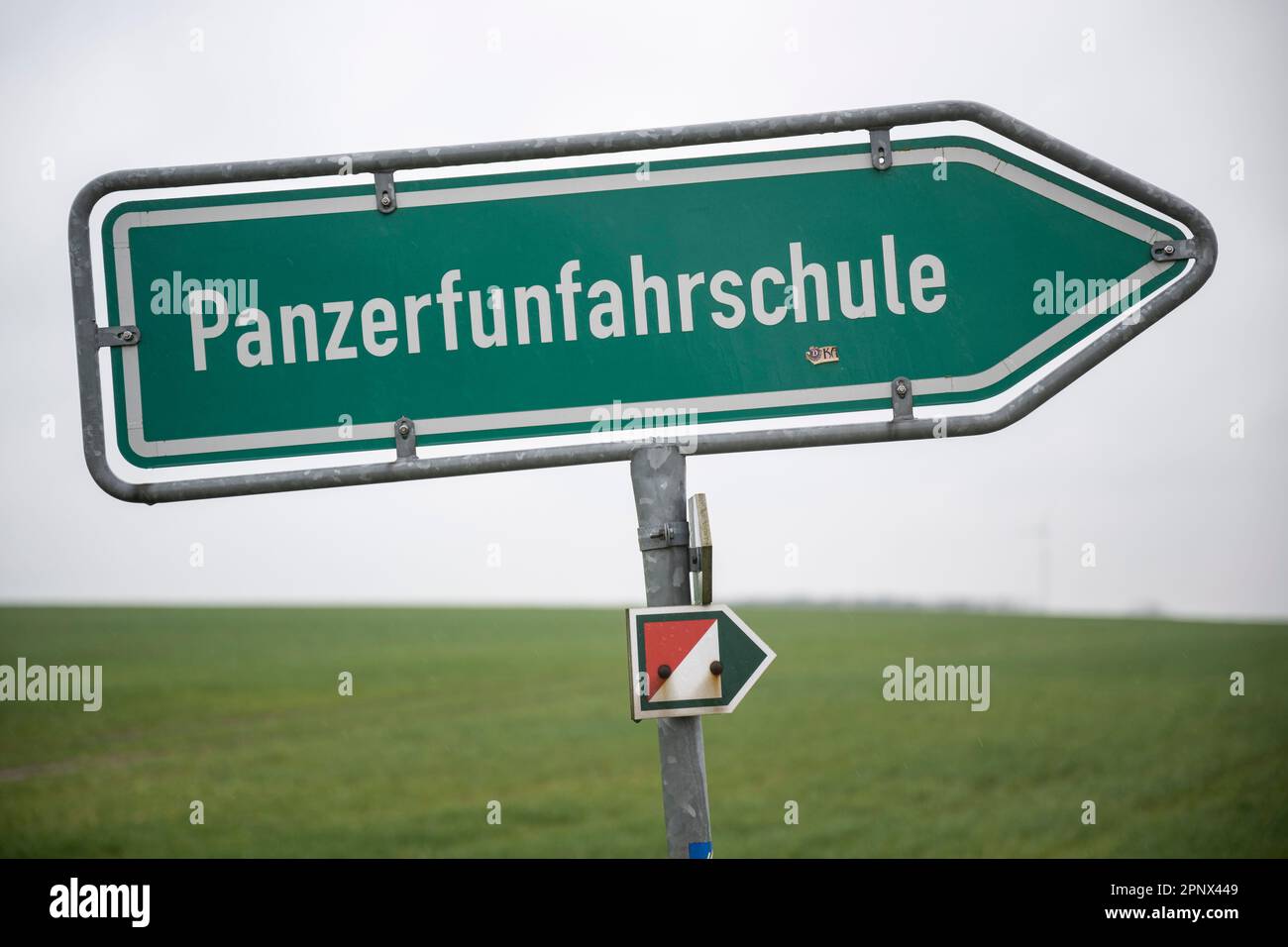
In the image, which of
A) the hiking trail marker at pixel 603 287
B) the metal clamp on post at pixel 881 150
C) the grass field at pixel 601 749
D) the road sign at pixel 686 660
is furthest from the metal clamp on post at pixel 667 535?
the grass field at pixel 601 749

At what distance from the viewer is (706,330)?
3.04 m

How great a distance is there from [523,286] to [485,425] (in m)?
0.39

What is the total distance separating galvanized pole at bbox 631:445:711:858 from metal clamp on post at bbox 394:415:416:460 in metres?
0.58

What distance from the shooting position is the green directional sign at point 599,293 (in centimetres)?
302

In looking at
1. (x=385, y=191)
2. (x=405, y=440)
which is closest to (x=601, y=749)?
(x=405, y=440)

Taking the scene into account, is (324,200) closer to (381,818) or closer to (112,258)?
(112,258)

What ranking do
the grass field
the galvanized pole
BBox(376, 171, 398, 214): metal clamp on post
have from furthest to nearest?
the grass field → BBox(376, 171, 398, 214): metal clamp on post → the galvanized pole

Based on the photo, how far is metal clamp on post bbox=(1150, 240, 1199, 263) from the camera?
298 centimetres

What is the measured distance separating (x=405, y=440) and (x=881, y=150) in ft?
4.87

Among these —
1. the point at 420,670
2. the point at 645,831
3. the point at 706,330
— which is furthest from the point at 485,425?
the point at 420,670

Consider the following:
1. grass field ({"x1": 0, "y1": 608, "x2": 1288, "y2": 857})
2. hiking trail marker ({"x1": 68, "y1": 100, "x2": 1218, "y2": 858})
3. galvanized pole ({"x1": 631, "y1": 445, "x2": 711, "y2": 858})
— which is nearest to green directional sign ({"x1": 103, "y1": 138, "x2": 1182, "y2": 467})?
hiking trail marker ({"x1": 68, "y1": 100, "x2": 1218, "y2": 858})

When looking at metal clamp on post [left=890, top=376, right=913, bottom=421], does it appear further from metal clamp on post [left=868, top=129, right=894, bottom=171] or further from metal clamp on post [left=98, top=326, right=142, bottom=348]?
metal clamp on post [left=98, top=326, right=142, bottom=348]

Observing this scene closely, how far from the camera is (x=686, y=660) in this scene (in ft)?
9.18

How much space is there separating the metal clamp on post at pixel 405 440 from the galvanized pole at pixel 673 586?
582 millimetres
